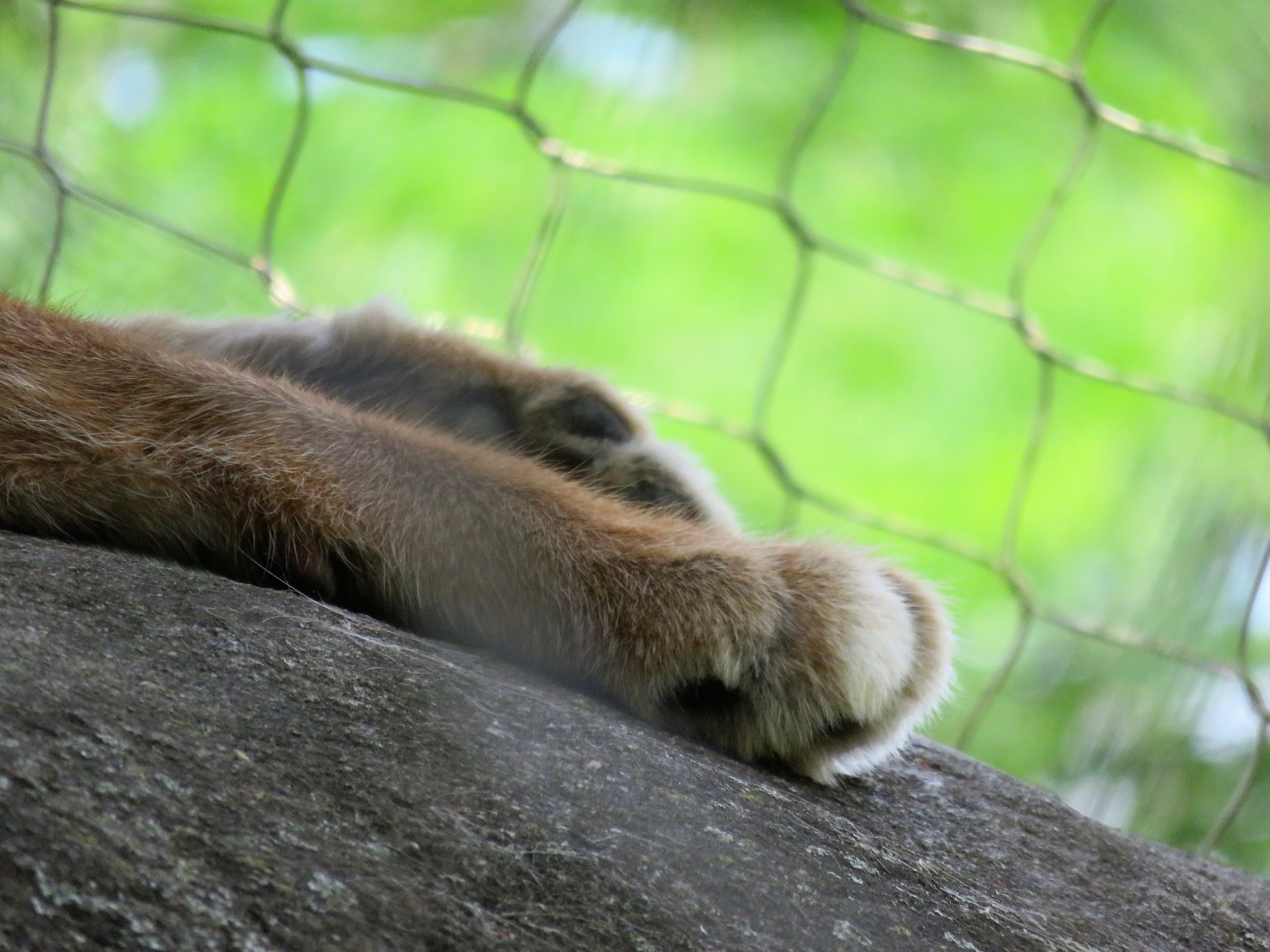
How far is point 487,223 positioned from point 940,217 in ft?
2.55

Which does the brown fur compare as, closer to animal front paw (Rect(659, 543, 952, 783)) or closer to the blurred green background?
animal front paw (Rect(659, 543, 952, 783))

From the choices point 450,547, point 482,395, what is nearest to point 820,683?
point 450,547

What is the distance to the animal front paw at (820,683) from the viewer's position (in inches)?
30.0

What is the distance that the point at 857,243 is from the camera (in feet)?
7.02

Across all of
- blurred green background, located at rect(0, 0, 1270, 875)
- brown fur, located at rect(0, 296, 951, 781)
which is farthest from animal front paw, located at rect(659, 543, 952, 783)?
blurred green background, located at rect(0, 0, 1270, 875)

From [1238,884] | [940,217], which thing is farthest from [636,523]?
[940,217]

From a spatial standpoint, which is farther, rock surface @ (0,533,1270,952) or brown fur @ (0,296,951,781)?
brown fur @ (0,296,951,781)

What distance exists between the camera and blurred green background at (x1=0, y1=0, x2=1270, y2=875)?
70.4 inches

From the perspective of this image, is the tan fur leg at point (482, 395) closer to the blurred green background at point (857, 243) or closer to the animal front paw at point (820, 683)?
the animal front paw at point (820, 683)

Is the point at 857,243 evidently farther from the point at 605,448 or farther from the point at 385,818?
the point at 385,818

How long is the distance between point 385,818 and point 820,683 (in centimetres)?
30

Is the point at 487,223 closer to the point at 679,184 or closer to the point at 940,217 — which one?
the point at 679,184

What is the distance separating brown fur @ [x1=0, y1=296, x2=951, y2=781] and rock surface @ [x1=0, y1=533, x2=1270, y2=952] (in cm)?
3

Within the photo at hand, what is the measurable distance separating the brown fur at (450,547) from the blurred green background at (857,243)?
3.11ft
